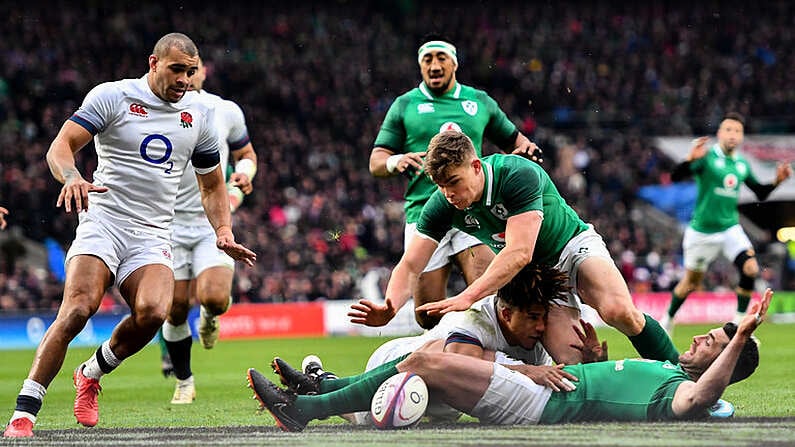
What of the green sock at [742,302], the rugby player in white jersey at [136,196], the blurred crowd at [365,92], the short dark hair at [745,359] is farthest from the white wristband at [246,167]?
the blurred crowd at [365,92]

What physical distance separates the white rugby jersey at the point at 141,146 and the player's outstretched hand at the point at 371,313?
1.89 metres

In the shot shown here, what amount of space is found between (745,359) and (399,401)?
1.89 meters

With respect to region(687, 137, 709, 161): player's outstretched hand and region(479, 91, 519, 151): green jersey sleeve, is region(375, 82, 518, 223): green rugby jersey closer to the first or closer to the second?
region(479, 91, 519, 151): green jersey sleeve

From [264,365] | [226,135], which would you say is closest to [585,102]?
[264,365]

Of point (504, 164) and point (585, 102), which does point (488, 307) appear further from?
point (585, 102)

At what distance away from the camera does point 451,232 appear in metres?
9.10

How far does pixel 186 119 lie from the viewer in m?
7.82

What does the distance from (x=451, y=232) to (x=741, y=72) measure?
1102 inches

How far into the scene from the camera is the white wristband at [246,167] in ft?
32.7

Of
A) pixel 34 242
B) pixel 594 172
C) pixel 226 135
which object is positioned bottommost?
pixel 34 242

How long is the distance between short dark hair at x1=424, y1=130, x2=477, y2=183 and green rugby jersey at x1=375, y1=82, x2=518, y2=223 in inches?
103

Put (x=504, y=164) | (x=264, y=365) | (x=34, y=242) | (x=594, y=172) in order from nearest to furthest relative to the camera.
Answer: (x=504, y=164) < (x=264, y=365) < (x=34, y=242) < (x=594, y=172)

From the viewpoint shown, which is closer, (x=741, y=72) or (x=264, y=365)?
(x=264, y=365)

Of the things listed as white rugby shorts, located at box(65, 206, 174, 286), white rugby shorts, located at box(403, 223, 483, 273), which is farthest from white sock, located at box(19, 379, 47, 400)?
white rugby shorts, located at box(403, 223, 483, 273)
